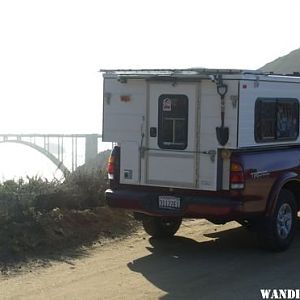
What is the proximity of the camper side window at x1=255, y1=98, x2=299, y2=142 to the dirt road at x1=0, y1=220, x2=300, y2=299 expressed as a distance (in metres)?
1.49

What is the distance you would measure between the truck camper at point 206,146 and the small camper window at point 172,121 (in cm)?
1

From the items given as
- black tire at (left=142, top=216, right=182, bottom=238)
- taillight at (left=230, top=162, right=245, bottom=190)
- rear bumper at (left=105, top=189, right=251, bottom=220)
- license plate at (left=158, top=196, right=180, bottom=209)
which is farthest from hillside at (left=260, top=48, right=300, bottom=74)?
taillight at (left=230, top=162, right=245, bottom=190)

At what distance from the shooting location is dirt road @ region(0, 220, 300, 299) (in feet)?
20.2

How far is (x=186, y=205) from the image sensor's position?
7.59 m

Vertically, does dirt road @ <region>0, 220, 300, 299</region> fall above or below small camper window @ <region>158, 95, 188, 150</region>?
below

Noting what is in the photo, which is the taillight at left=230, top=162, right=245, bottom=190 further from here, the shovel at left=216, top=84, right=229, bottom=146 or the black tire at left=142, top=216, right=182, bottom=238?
the black tire at left=142, top=216, right=182, bottom=238

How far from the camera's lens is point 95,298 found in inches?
235

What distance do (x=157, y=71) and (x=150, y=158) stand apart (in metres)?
1.12

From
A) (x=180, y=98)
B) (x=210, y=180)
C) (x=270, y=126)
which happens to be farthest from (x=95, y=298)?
(x=270, y=126)

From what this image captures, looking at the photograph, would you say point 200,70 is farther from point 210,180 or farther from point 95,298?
point 95,298

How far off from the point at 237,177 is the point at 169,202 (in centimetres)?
93

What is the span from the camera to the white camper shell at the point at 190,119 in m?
7.41

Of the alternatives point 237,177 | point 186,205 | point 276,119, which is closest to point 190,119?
point 237,177

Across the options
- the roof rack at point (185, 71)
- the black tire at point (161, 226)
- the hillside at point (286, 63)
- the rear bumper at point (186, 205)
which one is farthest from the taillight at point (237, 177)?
the hillside at point (286, 63)
